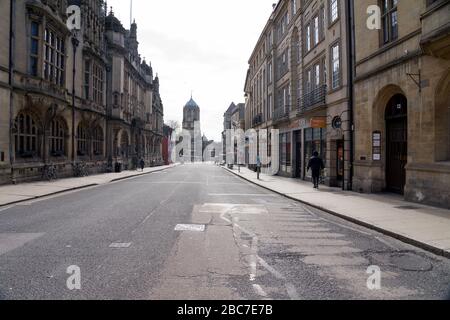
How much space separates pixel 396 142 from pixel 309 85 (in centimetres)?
1090

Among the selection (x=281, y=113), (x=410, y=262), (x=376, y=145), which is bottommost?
(x=410, y=262)

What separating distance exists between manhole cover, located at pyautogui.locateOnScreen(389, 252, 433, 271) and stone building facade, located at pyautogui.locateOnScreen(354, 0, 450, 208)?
19.4 ft

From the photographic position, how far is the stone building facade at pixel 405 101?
11.2 m

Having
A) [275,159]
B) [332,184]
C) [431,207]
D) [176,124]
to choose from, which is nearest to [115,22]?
[275,159]

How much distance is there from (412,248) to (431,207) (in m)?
5.43

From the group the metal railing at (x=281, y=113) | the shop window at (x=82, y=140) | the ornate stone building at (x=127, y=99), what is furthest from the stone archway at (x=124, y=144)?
the metal railing at (x=281, y=113)

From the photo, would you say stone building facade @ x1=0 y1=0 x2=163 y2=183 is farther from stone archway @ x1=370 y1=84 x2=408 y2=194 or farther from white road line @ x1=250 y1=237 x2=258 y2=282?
stone archway @ x1=370 y1=84 x2=408 y2=194

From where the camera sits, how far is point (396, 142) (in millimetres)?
15195

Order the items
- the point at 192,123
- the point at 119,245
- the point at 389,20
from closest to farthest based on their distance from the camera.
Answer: the point at 119,245
the point at 389,20
the point at 192,123

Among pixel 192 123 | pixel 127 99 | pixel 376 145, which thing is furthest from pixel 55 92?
pixel 192 123

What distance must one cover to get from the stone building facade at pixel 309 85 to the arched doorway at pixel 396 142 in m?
2.40

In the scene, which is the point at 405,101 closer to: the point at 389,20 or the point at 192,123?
the point at 389,20

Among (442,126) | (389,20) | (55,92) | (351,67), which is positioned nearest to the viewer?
(442,126)
